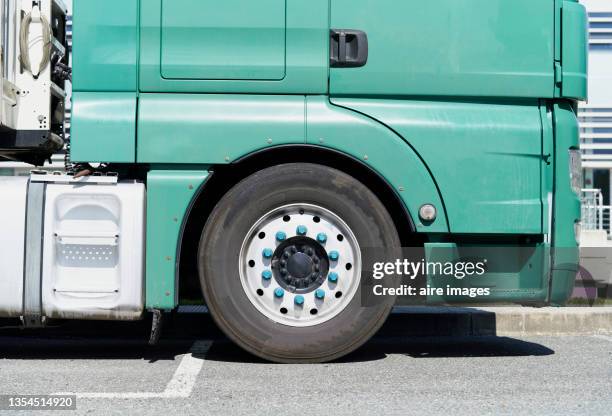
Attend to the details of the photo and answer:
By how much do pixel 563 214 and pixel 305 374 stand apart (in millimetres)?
1792

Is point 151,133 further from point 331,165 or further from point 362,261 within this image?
point 362,261

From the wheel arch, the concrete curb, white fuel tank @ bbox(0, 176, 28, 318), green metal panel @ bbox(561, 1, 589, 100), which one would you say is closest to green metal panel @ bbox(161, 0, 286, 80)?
the wheel arch

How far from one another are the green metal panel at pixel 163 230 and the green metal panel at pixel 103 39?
616 millimetres

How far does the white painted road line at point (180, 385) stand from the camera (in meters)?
4.27

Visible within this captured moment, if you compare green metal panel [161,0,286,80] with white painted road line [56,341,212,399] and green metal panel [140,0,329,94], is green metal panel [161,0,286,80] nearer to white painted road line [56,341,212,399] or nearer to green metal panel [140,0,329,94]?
green metal panel [140,0,329,94]

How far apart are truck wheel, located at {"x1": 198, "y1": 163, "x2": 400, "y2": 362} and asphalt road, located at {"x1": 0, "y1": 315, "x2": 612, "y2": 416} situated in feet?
0.64

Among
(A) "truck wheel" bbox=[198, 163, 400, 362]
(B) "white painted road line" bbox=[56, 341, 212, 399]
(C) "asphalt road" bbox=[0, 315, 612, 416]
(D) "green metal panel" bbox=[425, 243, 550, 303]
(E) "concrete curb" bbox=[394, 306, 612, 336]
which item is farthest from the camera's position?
(E) "concrete curb" bbox=[394, 306, 612, 336]

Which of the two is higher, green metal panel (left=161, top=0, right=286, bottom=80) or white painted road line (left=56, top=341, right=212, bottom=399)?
green metal panel (left=161, top=0, right=286, bottom=80)

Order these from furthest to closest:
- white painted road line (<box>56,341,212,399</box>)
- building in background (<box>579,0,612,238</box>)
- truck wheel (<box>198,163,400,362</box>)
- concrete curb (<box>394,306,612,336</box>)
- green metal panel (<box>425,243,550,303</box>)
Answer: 1. building in background (<box>579,0,612,238</box>)
2. concrete curb (<box>394,306,612,336</box>)
3. green metal panel (<box>425,243,550,303</box>)
4. truck wheel (<box>198,163,400,362</box>)
5. white painted road line (<box>56,341,212,399</box>)

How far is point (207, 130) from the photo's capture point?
5051 millimetres

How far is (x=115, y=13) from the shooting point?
201 inches

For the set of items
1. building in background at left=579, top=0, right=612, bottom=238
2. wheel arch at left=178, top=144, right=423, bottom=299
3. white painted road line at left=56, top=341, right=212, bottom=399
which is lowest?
white painted road line at left=56, top=341, right=212, bottom=399

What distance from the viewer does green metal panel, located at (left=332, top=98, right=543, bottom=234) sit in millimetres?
5105

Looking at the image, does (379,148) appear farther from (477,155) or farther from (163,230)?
(163,230)
